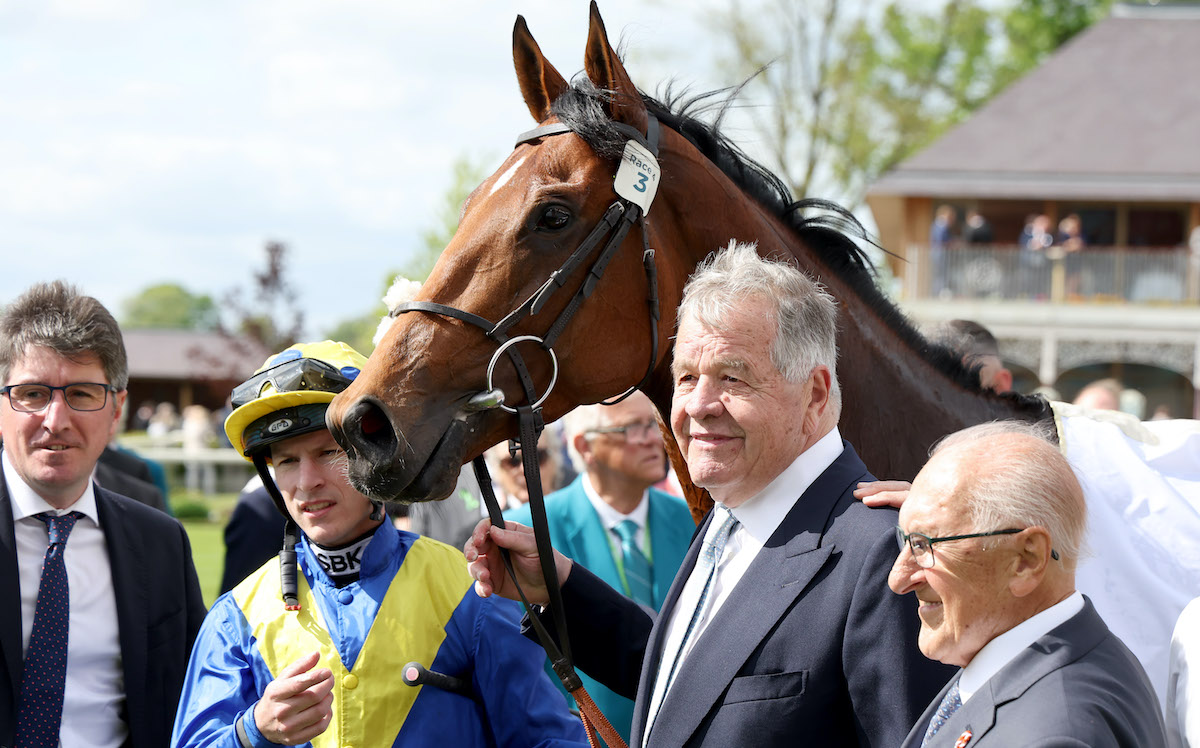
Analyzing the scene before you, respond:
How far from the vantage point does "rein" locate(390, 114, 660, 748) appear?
229 centimetres

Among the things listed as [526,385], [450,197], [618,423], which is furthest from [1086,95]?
[526,385]

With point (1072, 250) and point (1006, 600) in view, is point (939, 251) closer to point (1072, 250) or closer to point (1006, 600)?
point (1072, 250)

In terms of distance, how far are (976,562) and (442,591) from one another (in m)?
1.35

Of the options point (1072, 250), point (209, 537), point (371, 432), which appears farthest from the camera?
point (1072, 250)

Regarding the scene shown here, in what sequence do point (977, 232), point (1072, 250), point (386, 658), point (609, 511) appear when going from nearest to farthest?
point (386, 658) → point (609, 511) → point (977, 232) → point (1072, 250)

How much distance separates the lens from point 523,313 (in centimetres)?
240

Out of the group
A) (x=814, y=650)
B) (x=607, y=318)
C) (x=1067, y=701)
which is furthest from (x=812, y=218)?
(x=1067, y=701)

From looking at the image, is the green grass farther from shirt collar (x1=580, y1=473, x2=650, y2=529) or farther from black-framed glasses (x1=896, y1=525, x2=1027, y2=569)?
black-framed glasses (x1=896, y1=525, x2=1027, y2=569)

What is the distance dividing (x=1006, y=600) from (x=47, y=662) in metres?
2.45

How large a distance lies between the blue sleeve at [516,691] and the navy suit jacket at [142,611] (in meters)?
1.11

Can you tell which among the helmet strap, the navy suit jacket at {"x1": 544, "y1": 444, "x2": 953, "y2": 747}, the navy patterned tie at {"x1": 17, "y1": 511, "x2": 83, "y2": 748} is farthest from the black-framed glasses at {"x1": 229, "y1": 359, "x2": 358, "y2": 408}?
the navy suit jacket at {"x1": 544, "y1": 444, "x2": 953, "y2": 747}

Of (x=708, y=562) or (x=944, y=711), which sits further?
(x=708, y=562)

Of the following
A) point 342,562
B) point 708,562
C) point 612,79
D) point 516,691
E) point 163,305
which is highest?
point 612,79

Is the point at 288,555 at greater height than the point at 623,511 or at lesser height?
greater
